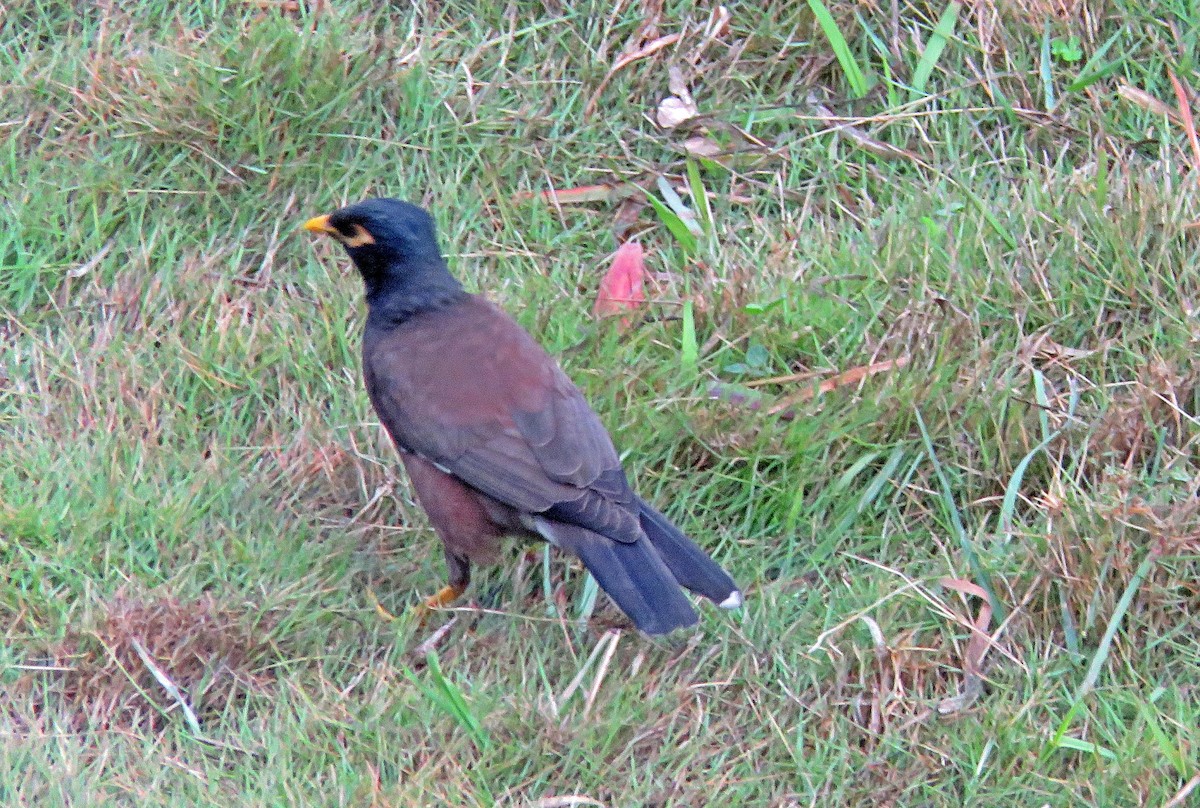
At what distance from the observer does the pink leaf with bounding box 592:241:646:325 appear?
15.8 ft

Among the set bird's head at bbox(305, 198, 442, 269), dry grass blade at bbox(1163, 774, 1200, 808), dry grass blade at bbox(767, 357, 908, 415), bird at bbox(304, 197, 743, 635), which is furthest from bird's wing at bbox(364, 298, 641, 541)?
dry grass blade at bbox(1163, 774, 1200, 808)

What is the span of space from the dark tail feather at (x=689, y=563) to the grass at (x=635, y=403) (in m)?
0.15

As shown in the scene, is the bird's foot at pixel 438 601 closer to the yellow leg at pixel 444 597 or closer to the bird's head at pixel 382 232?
the yellow leg at pixel 444 597

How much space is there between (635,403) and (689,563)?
65 centimetres

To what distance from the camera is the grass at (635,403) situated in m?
3.85

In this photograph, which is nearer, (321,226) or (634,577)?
(634,577)

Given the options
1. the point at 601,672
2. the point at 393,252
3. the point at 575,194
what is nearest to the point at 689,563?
the point at 601,672

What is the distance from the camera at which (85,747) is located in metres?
3.88

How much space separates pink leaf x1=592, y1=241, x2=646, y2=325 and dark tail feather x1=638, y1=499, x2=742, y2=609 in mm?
872

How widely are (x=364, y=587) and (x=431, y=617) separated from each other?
222mm

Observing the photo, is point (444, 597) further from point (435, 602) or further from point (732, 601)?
point (732, 601)

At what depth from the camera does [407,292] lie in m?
4.55

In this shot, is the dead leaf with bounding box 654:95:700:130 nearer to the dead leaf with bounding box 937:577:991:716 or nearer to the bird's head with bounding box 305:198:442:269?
the bird's head with bounding box 305:198:442:269

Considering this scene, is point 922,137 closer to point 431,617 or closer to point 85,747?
point 431,617
